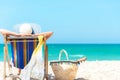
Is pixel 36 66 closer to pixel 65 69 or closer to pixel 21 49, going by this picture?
pixel 21 49

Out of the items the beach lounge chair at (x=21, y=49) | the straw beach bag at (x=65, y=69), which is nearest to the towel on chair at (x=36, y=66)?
the beach lounge chair at (x=21, y=49)

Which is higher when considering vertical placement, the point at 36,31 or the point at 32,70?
the point at 36,31

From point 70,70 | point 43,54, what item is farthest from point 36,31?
point 70,70

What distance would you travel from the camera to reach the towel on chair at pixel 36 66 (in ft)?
17.4

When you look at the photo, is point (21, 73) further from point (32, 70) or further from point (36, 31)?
point (36, 31)

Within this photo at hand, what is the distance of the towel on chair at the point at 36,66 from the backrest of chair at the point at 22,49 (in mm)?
83

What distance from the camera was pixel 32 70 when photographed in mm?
5402

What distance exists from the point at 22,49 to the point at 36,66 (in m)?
0.33

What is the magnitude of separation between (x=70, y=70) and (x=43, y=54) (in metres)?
0.56

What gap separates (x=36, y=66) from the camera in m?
5.39

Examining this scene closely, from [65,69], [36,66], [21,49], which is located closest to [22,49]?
[21,49]

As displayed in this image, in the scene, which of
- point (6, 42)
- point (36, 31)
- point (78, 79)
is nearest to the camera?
point (6, 42)

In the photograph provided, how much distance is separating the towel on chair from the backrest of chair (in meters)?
0.08

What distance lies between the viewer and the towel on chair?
5293mm
